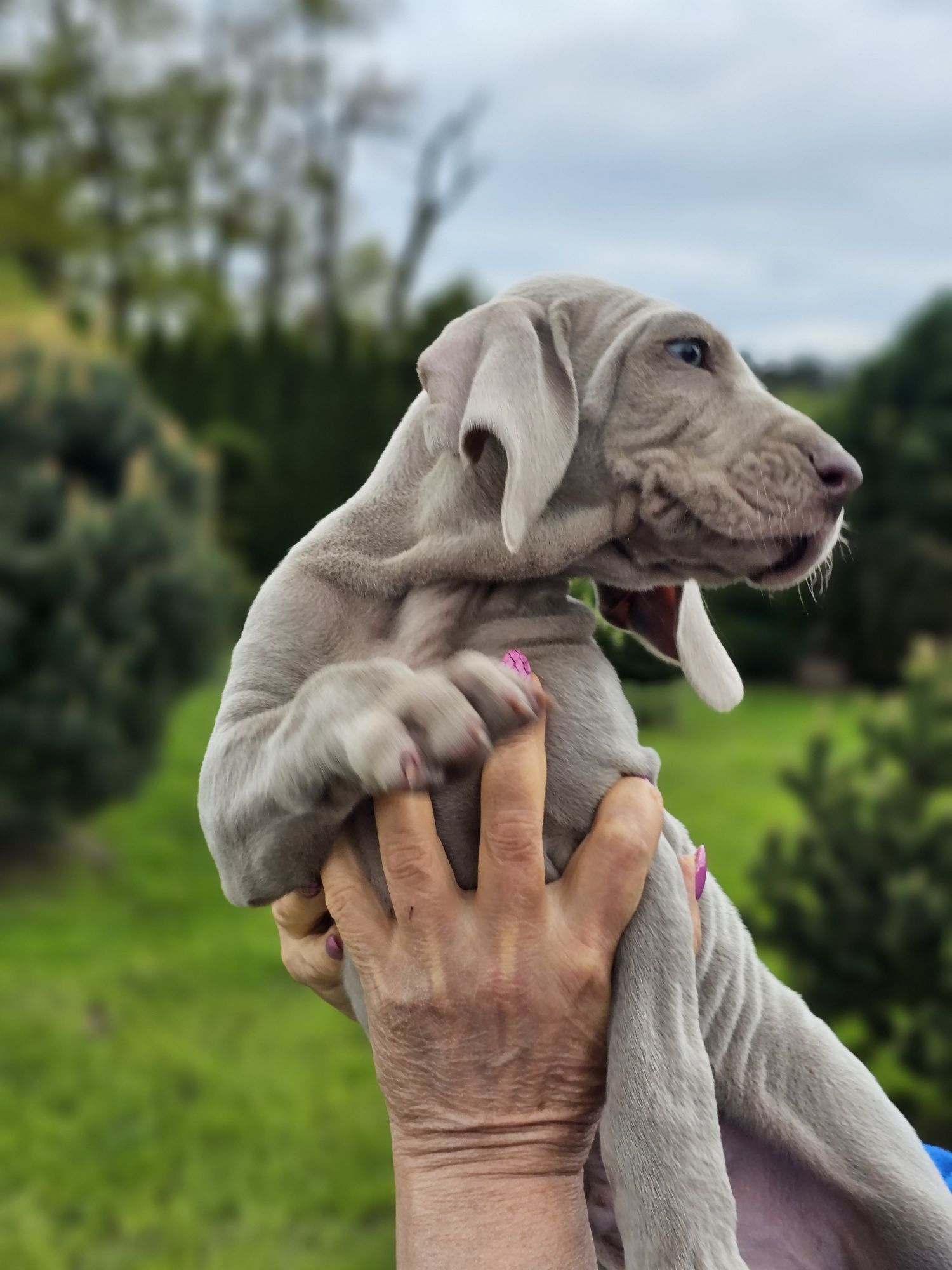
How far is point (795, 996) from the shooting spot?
2.08 meters

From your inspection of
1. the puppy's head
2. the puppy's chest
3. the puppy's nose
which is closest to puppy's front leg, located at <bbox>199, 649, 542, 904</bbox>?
the puppy's chest

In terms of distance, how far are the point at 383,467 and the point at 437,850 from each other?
55 cm

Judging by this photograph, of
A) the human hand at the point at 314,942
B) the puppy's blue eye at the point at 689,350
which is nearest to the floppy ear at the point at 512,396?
the puppy's blue eye at the point at 689,350

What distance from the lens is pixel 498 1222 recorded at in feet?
5.91

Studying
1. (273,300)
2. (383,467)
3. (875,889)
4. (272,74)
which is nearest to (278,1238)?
(875,889)

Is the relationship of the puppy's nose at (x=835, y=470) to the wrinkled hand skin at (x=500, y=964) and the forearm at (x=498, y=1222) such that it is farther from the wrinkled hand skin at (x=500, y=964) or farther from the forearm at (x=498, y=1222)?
the forearm at (x=498, y=1222)

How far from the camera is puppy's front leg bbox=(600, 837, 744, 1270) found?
161cm

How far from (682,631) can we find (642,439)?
0.34 metres

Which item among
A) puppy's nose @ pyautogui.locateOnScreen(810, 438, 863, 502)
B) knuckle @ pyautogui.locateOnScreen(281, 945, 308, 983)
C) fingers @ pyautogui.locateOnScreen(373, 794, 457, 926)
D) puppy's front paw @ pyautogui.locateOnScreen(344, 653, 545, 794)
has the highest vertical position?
puppy's nose @ pyautogui.locateOnScreen(810, 438, 863, 502)

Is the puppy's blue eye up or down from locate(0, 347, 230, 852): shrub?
up

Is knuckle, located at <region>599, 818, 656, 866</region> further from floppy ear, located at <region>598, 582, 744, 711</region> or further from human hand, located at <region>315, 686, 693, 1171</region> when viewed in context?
floppy ear, located at <region>598, 582, 744, 711</region>

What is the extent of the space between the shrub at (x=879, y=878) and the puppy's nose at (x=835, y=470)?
4.23 metres

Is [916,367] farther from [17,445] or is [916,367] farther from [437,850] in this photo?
[437,850]

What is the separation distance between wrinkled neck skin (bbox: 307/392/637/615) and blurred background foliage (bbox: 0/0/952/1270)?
463 millimetres
